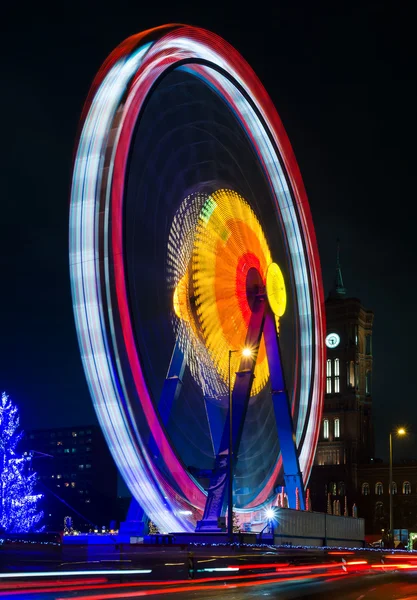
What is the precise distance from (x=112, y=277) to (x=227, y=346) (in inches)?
355

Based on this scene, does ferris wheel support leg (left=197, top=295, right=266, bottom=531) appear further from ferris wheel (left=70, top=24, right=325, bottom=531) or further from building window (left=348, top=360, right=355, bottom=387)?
building window (left=348, top=360, right=355, bottom=387)

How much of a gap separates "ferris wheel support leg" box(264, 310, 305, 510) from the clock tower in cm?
9740

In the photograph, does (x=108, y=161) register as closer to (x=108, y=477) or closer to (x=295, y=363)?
(x=295, y=363)

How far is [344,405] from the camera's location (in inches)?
5448

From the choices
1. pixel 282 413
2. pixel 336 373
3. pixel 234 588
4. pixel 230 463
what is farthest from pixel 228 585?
pixel 336 373

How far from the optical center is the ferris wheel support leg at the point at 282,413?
112 ft

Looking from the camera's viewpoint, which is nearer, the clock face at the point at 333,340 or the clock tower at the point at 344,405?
the clock tower at the point at 344,405

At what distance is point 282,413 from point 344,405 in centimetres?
10525

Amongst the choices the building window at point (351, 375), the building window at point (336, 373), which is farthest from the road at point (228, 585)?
the building window at point (336, 373)

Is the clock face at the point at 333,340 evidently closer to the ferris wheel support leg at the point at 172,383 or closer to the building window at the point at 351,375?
the building window at the point at 351,375

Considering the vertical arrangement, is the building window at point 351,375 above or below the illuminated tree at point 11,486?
above

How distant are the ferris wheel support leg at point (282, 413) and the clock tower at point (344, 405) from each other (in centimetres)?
9740

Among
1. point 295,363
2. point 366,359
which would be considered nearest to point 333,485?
point 366,359

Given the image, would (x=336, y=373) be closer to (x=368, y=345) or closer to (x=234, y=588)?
(x=368, y=345)
